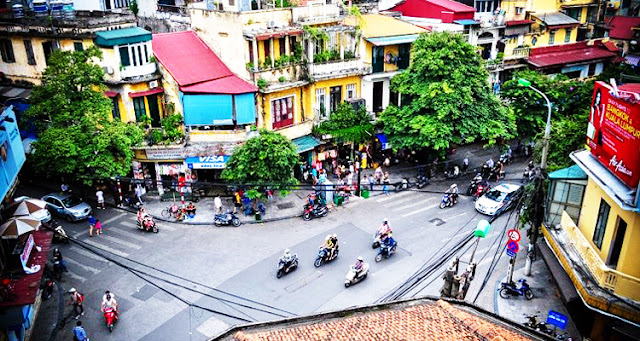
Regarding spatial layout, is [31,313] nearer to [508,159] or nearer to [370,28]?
[370,28]

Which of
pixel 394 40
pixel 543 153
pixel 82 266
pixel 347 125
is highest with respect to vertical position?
pixel 394 40

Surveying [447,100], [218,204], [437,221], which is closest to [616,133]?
[437,221]

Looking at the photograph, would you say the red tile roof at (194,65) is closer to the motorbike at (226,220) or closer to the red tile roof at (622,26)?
the motorbike at (226,220)

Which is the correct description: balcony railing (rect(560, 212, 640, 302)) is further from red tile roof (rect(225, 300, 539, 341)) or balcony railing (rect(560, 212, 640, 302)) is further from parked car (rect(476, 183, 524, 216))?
parked car (rect(476, 183, 524, 216))

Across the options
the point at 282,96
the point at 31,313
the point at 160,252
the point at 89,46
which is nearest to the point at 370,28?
the point at 282,96

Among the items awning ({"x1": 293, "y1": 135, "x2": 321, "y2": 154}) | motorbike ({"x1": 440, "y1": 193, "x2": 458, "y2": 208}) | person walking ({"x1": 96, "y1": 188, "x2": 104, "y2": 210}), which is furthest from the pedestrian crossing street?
motorbike ({"x1": 440, "y1": 193, "x2": 458, "y2": 208})

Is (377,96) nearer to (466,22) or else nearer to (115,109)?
(466,22)
